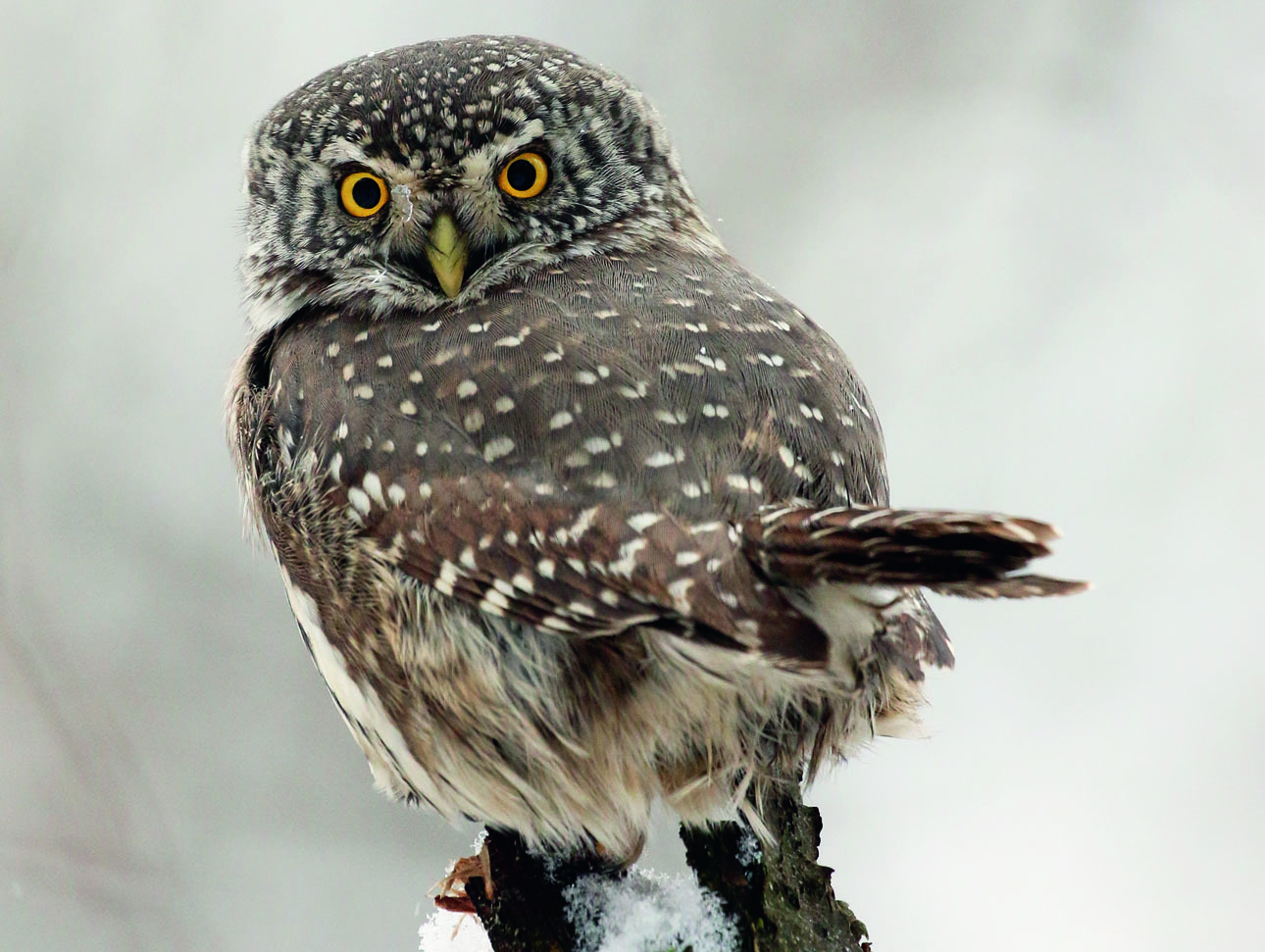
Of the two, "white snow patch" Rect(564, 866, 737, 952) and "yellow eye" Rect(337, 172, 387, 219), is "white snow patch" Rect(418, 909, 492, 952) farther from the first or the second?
"yellow eye" Rect(337, 172, 387, 219)

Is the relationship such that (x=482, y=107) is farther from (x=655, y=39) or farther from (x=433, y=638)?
(x=655, y=39)

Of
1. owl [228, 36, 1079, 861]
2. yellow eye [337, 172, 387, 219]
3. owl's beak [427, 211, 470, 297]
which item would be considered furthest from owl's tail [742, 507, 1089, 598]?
yellow eye [337, 172, 387, 219]

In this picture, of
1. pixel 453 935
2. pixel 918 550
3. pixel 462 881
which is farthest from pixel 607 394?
pixel 453 935

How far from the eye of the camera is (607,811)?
89.0 inches

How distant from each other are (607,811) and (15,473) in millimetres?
3934

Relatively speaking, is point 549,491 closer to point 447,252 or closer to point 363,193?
point 447,252

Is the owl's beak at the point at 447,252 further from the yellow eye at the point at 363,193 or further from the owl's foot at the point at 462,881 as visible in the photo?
the owl's foot at the point at 462,881

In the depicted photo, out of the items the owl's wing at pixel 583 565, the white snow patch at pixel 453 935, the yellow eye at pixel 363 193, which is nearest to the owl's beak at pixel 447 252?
the yellow eye at pixel 363 193

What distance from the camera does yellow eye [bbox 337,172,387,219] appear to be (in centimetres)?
A: 266

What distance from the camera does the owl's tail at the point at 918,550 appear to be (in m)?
1.61

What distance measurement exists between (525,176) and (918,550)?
1.46 meters

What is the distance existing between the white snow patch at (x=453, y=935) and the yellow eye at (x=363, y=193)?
57.9 inches

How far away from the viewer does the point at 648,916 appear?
2043 millimetres

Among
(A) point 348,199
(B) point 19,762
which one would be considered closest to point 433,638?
(A) point 348,199
